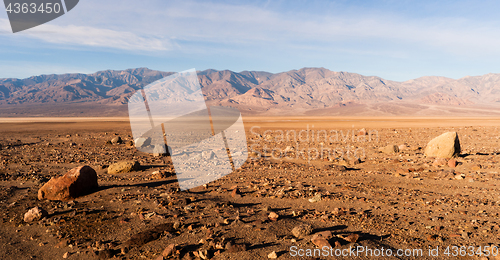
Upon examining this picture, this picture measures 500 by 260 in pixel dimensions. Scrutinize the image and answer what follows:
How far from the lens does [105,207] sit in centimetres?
616

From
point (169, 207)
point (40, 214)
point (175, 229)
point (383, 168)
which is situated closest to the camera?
point (175, 229)

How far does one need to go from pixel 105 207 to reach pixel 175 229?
7.04ft

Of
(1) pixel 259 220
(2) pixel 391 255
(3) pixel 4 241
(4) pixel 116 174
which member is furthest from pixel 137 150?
(2) pixel 391 255

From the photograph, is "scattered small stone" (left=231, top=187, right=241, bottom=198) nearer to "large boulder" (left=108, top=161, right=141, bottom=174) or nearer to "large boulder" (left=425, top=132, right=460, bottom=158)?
"large boulder" (left=108, top=161, right=141, bottom=174)

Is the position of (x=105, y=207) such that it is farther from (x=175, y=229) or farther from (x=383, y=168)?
(x=383, y=168)

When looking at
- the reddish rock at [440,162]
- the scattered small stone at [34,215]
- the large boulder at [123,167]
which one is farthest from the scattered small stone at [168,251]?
the reddish rock at [440,162]

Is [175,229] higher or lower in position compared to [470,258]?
higher

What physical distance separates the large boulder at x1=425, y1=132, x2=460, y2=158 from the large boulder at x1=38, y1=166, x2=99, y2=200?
1281 centimetres

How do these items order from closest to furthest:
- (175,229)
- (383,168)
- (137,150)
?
(175,229) < (383,168) < (137,150)

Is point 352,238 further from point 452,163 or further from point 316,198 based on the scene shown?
point 452,163

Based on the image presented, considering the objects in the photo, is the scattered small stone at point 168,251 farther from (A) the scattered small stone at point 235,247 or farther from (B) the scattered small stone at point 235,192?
(B) the scattered small stone at point 235,192

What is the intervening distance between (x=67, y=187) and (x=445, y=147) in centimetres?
1351

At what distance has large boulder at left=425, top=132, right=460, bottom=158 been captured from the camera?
11609mm

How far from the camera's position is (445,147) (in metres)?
11.7
